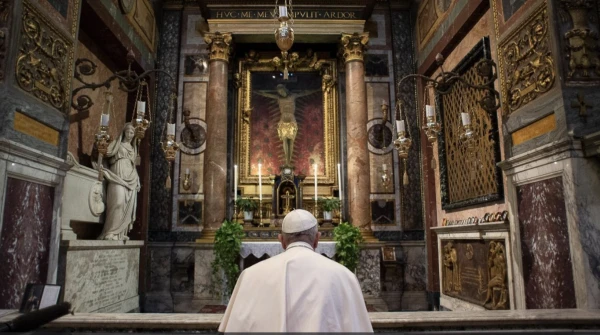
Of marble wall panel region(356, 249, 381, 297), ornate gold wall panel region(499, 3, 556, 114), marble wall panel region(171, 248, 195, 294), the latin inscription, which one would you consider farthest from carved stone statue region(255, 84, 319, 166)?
ornate gold wall panel region(499, 3, 556, 114)

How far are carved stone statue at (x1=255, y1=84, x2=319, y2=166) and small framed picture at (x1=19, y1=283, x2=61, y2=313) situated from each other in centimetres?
655

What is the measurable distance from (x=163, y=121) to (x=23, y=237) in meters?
5.05

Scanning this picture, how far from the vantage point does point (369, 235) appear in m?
8.73

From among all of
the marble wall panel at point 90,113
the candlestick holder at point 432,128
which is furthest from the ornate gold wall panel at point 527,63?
the marble wall panel at point 90,113

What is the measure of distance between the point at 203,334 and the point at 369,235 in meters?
5.78

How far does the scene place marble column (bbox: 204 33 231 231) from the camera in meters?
8.87

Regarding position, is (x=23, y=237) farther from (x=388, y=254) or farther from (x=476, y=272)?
(x=388, y=254)

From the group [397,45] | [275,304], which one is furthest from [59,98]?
[397,45]

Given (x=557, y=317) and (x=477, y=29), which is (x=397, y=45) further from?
(x=557, y=317)

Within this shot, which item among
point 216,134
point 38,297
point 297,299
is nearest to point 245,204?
point 216,134

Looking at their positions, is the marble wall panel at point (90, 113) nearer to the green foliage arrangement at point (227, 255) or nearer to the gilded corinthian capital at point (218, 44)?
the gilded corinthian capital at point (218, 44)

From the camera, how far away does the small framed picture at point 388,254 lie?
29.3 feet

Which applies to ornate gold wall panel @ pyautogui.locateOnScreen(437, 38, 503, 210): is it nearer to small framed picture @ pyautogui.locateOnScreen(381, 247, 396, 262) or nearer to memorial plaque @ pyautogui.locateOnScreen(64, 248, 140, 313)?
small framed picture @ pyautogui.locateOnScreen(381, 247, 396, 262)

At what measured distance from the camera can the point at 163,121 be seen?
9.55 metres
